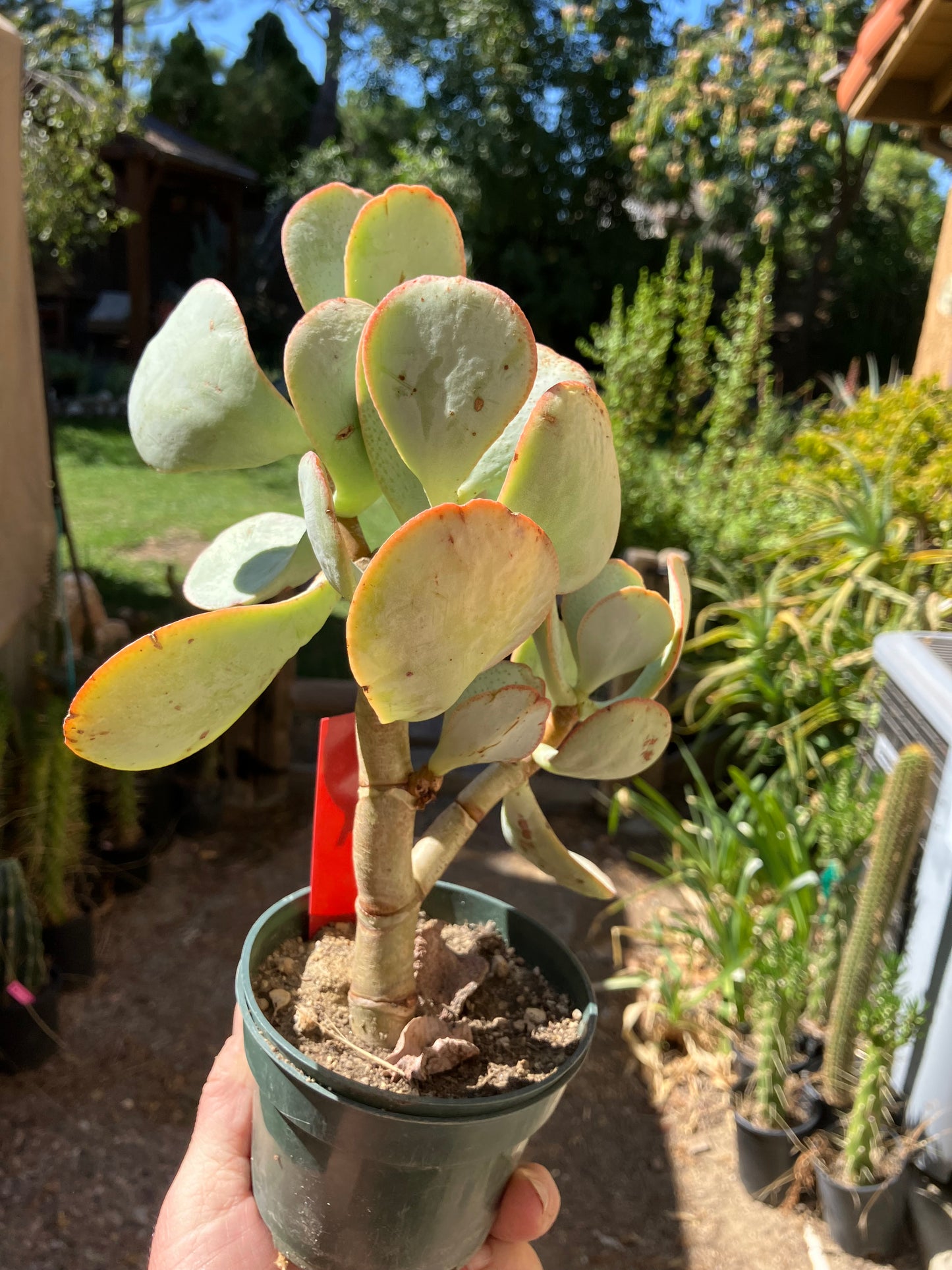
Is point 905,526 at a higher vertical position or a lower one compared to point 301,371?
lower

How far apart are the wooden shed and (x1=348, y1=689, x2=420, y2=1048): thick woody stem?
134 inches

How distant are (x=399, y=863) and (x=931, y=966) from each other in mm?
1570

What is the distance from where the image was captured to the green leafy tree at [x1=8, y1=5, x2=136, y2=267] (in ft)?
15.4

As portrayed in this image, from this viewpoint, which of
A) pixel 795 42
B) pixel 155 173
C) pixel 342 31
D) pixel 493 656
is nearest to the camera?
pixel 493 656

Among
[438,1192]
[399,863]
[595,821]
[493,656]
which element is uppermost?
[493,656]

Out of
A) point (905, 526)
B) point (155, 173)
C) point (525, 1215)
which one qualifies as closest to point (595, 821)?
point (905, 526)

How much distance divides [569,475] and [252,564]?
0.89 feet

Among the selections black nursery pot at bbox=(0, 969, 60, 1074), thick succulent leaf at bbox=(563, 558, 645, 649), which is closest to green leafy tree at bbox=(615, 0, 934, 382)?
black nursery pot at bbox=(0, 969, 60, 1074)

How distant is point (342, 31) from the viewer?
496 inches

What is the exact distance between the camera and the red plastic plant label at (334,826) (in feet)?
2.48

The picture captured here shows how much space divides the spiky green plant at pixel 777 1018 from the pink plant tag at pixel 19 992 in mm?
1694

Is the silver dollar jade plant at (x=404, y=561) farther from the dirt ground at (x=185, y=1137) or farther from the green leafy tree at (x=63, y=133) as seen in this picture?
the green leafy tree at (x=63, y=133)

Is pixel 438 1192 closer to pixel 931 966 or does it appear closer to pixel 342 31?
pixel 931 966

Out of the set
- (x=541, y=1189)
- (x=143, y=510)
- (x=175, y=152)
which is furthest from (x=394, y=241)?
(x=175, y=152)
